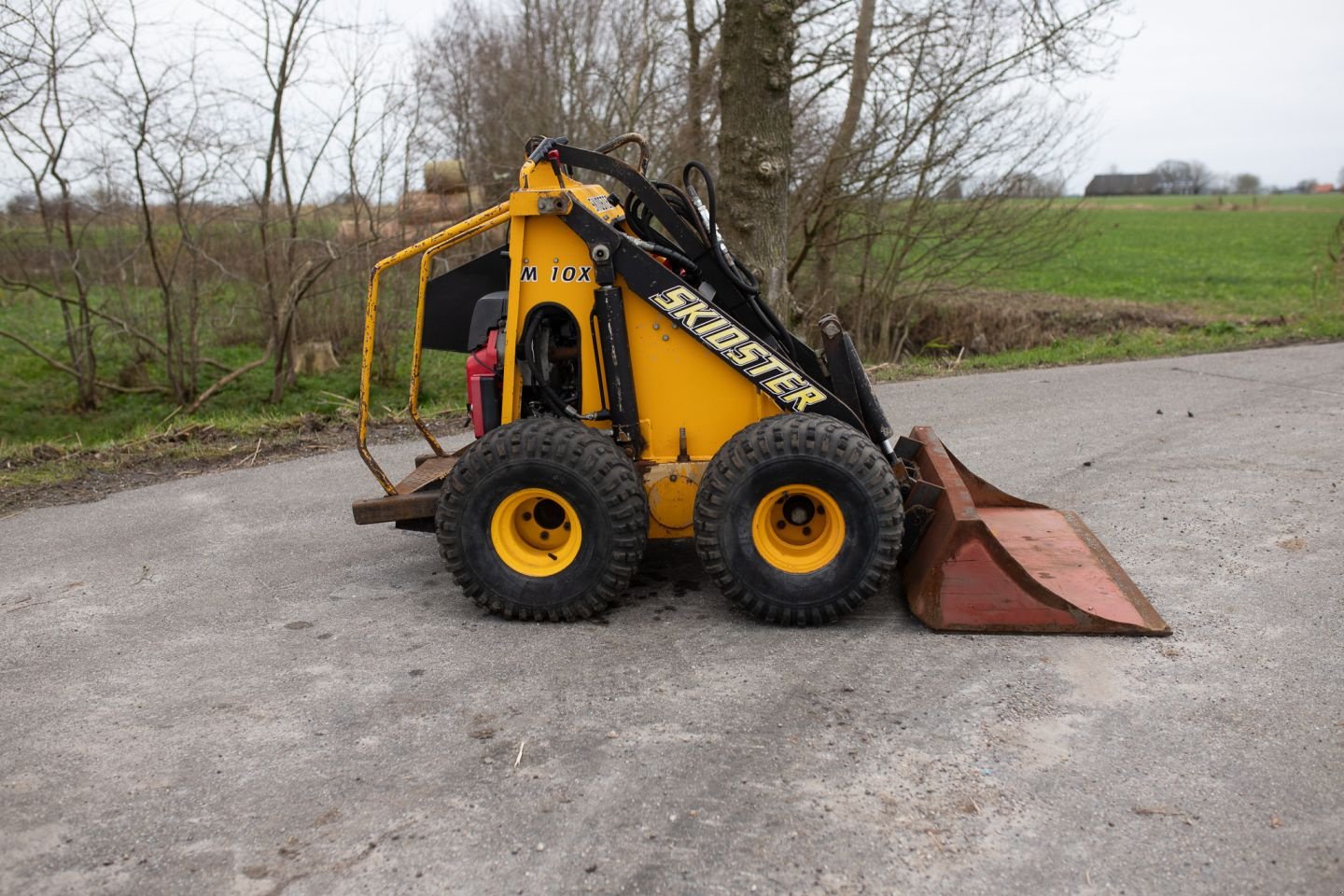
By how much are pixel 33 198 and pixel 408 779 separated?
10.1m

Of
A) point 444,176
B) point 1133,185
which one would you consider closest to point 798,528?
point 444,176

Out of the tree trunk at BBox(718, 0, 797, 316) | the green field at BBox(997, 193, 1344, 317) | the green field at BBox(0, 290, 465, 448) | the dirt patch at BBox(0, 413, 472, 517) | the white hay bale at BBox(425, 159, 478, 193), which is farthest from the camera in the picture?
the green field at BBox(997, 193, 1344, 317)

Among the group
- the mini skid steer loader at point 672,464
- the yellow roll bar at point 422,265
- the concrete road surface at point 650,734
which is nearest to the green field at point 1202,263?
the mini skid steer loader at point 672,464

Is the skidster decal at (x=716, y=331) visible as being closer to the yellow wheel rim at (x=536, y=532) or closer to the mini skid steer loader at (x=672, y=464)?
the mini skid steer loader at (x=672, y=464)

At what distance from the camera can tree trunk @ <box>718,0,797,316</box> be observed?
29.7 feet

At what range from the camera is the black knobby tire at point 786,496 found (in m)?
4.37

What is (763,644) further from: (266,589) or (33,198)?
(33,198)

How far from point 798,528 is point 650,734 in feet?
4.21

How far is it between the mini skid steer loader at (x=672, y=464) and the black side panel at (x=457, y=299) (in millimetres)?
218

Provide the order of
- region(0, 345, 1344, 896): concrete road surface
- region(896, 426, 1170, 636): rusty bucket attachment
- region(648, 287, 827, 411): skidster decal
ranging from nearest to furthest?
region(0, 345, 1344, 896): concrete road surface, region(896, 426, 1170, 636): rusty bucket attachment, region(648, 287, 827, 411): skidster decal

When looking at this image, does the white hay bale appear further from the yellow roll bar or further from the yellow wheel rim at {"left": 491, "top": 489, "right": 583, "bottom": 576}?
the yellow wheel rim at {"left": 491, "top": 489, "right": 583, "bottom": 576}

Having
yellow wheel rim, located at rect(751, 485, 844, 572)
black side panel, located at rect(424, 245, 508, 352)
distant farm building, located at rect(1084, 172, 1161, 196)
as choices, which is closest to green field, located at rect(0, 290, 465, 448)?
black side panel, located at rect(424, 245, 508, 352)

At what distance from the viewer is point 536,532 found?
4711 mm

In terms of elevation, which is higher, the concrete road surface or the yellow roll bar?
the yellow roll bar
